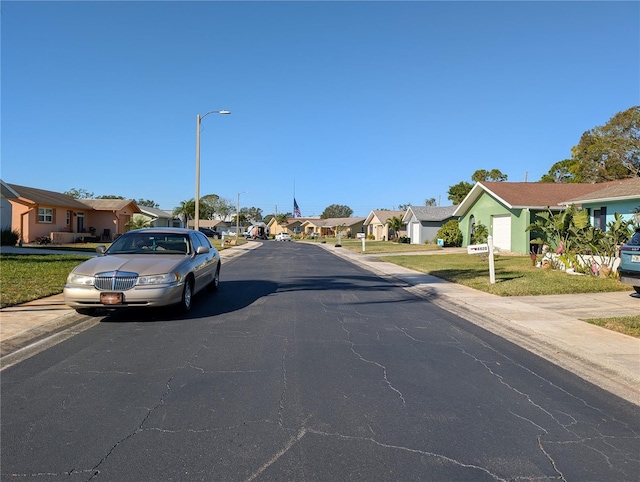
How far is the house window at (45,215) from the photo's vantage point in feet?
104

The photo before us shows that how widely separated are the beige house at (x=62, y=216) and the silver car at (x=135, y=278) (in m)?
18.3

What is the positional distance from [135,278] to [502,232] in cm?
2526

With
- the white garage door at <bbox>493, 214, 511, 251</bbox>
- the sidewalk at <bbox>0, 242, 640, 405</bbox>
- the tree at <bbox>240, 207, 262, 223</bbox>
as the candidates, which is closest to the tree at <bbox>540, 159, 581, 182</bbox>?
the white garage door at <bbox>493, 214, 511, 251</bbox>

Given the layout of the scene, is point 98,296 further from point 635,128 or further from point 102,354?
point 635,128

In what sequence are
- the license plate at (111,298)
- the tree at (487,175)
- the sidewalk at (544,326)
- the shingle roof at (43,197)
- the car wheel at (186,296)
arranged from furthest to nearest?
the tree at (487,175) < the shingle roof at (43,197) < the car wheel at (186,296) < the license plate at (111,298) < the sidewalk at (544,326)

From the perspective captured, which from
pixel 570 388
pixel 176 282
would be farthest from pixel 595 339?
pixel 176 282

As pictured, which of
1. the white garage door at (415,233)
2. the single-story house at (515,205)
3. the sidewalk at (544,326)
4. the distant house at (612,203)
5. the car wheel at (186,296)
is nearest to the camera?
the sidewalk at (544,326)

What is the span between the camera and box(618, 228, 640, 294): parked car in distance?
10742 millimetres

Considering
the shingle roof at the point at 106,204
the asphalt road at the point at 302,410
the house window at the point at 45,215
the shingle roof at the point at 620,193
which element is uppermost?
the shingle roof at the point at 106,204

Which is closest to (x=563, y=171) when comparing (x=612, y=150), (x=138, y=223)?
(x=612, y=150)

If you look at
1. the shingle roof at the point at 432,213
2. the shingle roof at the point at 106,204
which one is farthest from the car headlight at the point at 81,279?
the shingle roof at the point at 432,213

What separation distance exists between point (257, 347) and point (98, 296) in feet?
9.81

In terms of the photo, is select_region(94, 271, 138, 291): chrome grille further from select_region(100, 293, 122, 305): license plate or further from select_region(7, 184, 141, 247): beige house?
select_region(7, 184, 141, 247): beige house

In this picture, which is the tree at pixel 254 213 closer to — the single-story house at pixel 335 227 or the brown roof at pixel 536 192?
the single-story house at pixel 335 227
